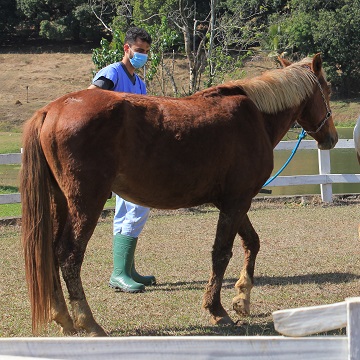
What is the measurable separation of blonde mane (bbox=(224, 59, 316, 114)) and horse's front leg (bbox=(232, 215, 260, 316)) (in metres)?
0.97

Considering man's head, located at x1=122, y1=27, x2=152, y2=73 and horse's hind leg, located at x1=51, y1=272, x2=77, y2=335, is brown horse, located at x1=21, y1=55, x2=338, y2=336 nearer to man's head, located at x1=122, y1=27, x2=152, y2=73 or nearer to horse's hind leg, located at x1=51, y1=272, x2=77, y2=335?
horse's hind leg, located at x1=51, y1=272, x2=77, y2=335

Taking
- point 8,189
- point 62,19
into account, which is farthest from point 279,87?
point 62,19

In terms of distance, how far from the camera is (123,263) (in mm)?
6047

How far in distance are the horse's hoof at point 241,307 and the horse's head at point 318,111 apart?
5.49 ft

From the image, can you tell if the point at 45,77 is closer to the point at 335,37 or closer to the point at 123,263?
the point at 335,37

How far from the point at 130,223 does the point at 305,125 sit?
6.01 feet

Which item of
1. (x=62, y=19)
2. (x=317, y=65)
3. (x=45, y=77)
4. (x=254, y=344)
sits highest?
(x=62, y=19)

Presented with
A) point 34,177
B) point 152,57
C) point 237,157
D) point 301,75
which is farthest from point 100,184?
point 152,57

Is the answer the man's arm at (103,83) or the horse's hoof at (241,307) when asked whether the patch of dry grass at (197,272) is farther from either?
the man's arm at (103,83)

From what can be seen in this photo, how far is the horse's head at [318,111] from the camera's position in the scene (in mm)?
5629

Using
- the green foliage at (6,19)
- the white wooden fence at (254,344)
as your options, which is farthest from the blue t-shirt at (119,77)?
the green foliage at (6,19)

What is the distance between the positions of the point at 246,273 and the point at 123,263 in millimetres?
1279

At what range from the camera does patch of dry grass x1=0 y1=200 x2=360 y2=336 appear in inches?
198

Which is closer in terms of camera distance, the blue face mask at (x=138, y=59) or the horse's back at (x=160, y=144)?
the horse's back at (x=160, y=144)
